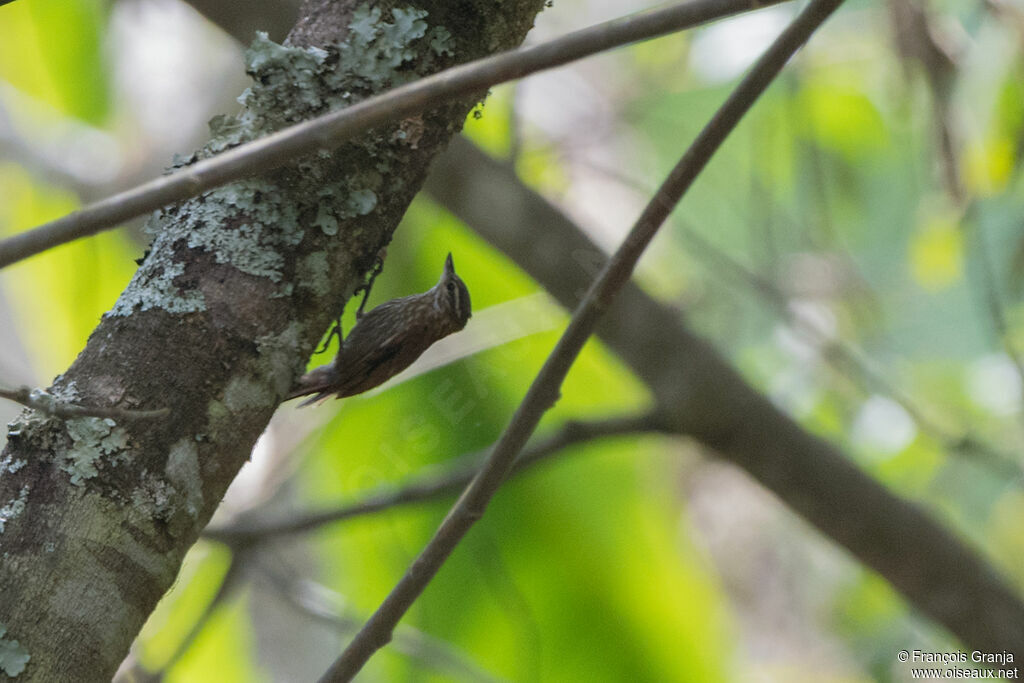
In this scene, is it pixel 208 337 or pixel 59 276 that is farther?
pixel 59 276

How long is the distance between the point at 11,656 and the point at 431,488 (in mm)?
1780

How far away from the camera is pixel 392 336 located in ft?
7.76

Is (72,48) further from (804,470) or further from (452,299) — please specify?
(804,470)

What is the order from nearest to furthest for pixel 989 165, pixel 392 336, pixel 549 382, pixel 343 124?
pixel 343 124 → pixel 549 382 → pixel 392 336 → pixel 989 165

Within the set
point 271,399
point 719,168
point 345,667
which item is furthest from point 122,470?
point 719,168

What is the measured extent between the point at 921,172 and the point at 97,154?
4.95 meters

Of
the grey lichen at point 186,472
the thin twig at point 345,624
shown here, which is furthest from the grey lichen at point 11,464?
the thin twig at point 345,624

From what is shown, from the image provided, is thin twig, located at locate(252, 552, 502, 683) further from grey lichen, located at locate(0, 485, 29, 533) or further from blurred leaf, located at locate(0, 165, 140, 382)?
grey lichen, located at locate(0, 485, 29, 533)

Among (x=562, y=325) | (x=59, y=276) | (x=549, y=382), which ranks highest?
(x=549, y=382)

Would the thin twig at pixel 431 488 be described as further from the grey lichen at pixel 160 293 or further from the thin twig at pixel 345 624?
the grey lichen at pixel 160 293

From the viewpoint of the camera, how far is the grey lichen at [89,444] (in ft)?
3.76

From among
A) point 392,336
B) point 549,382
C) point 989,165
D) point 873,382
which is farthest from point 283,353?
point 989,165

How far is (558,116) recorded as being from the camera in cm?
637

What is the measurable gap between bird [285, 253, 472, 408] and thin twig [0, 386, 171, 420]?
3.93 ft
